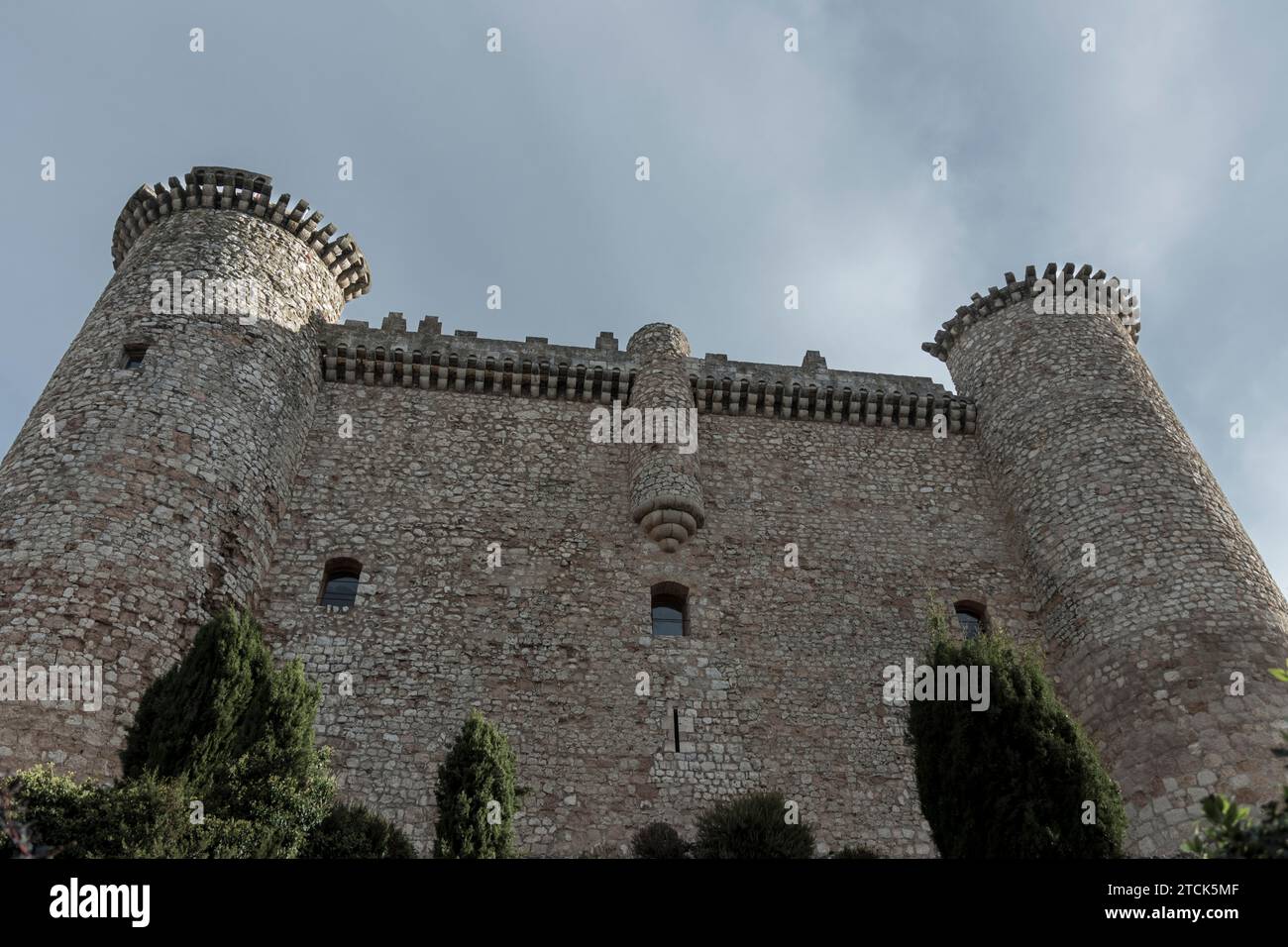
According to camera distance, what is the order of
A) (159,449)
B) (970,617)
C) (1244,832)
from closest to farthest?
(1244,832)
(159,449)
(970,617)

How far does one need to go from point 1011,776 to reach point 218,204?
15.3 meters

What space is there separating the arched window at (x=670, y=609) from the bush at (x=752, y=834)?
3.80 m

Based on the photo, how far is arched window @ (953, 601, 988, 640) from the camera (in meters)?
15.7

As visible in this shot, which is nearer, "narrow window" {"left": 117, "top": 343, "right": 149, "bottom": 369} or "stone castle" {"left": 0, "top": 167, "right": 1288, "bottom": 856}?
"stone castle" {"left": 0, "top": 167, "right": 1288, "bottom": 856}

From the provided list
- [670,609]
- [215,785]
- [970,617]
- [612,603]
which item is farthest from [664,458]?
[215,785]

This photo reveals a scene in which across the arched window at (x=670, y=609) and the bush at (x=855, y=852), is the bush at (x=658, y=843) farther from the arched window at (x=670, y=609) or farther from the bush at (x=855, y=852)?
the arched window at (x=670, y=609)

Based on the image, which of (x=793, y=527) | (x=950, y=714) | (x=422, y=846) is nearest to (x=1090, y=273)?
(x=793, y=527)

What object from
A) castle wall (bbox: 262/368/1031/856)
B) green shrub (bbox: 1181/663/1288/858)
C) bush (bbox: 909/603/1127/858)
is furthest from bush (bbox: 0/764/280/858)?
green shrub (bbox: 1181/663/1288/858)

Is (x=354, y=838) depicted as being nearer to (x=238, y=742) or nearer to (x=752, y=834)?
(x=238, y=742)

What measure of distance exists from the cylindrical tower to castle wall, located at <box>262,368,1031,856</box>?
33 centimetres

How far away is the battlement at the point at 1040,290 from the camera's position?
1889 centimetres

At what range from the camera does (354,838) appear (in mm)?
9680

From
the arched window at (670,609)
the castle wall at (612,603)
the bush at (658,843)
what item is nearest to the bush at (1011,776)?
the bush at (658,843)

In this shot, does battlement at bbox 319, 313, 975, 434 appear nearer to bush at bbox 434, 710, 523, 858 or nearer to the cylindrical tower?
the cylindrical tower
